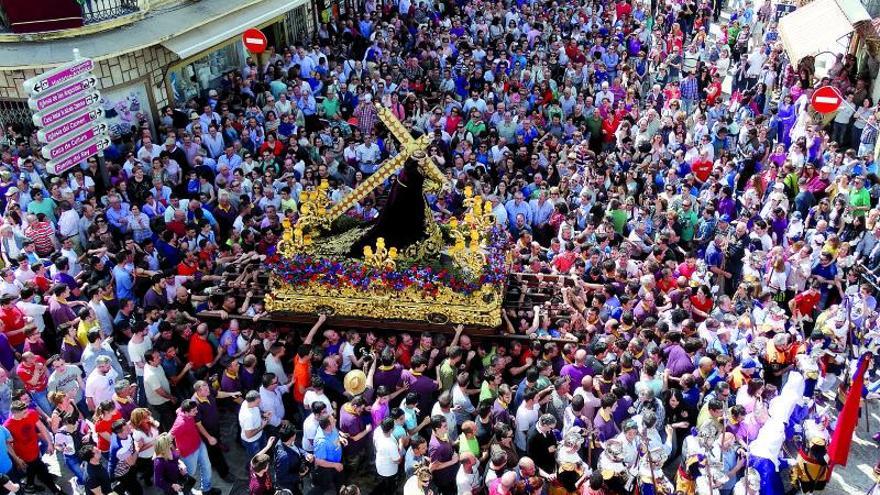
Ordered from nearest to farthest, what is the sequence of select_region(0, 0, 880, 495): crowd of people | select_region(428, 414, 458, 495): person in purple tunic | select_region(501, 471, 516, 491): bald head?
select_region(501, 471, 516, 491): bald head, select_region(428, 414, 458, 495): person in purple tunic, select_region(0, 0, 880, 495): crowd of people

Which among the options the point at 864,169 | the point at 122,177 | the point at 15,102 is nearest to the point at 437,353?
the point at 122,177

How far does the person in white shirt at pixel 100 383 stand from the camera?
907cm

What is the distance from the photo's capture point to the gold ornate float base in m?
10.8

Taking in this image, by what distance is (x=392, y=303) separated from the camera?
1112 cm

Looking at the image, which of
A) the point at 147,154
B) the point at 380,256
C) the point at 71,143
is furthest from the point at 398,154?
the point at 147,154

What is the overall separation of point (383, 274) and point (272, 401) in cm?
261

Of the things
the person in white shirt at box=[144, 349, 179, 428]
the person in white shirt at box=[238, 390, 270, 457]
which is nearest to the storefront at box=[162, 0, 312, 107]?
the person in white shirt at box=[144, 349, 179, 428]

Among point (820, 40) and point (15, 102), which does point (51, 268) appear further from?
point (820, 40)

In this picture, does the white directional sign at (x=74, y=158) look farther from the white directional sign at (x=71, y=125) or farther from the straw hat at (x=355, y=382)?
the straw hat at (x=355, y=382)

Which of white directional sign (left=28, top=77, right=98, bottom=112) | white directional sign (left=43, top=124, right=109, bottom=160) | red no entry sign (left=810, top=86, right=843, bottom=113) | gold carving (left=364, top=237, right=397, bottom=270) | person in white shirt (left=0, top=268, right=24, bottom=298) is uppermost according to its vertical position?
white directional sign (left=28, top=77, right=98, bottom=112)

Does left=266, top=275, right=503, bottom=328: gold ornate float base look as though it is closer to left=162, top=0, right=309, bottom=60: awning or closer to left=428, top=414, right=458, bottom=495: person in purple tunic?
left=428, top=414, right=458, bottom=495: person in purple tunic

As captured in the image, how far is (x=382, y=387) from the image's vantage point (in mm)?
8859

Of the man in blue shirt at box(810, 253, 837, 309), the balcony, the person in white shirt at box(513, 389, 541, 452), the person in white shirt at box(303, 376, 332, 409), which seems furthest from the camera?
the balcony

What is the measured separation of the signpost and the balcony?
3305 millimetres
